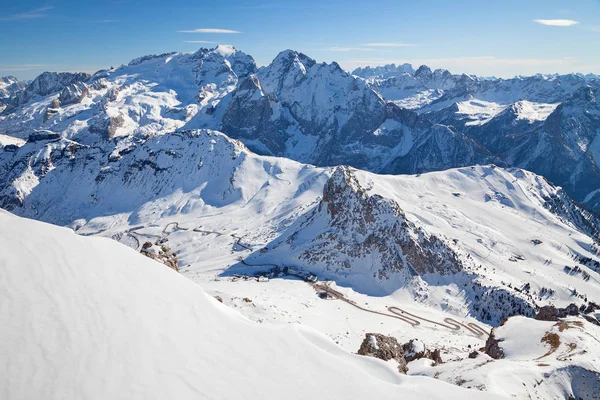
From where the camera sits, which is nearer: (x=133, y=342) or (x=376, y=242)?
(x=133, y=342)

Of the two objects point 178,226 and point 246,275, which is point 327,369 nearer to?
point 246,275

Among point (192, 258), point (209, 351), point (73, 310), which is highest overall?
point (73, 310)

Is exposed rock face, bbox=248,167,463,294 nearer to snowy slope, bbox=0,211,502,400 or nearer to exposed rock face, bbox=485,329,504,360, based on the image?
exposed rock face, bbox=485,329,504,360

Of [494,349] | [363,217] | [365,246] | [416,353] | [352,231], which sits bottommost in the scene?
[365,246]

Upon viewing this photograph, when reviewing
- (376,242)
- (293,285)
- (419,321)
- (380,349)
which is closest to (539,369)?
(380,349)

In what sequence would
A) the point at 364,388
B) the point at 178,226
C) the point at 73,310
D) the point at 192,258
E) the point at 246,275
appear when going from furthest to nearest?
1. the point at 178,226
2. the point at 192,258
3. the point at 246,275
4. the point at 364,388
5. the point at 73,310

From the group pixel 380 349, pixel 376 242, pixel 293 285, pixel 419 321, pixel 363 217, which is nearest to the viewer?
pixel 380 349

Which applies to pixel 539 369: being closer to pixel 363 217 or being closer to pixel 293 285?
pixel 293 285

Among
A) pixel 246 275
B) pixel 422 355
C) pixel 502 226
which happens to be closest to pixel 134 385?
pixel 422 355
